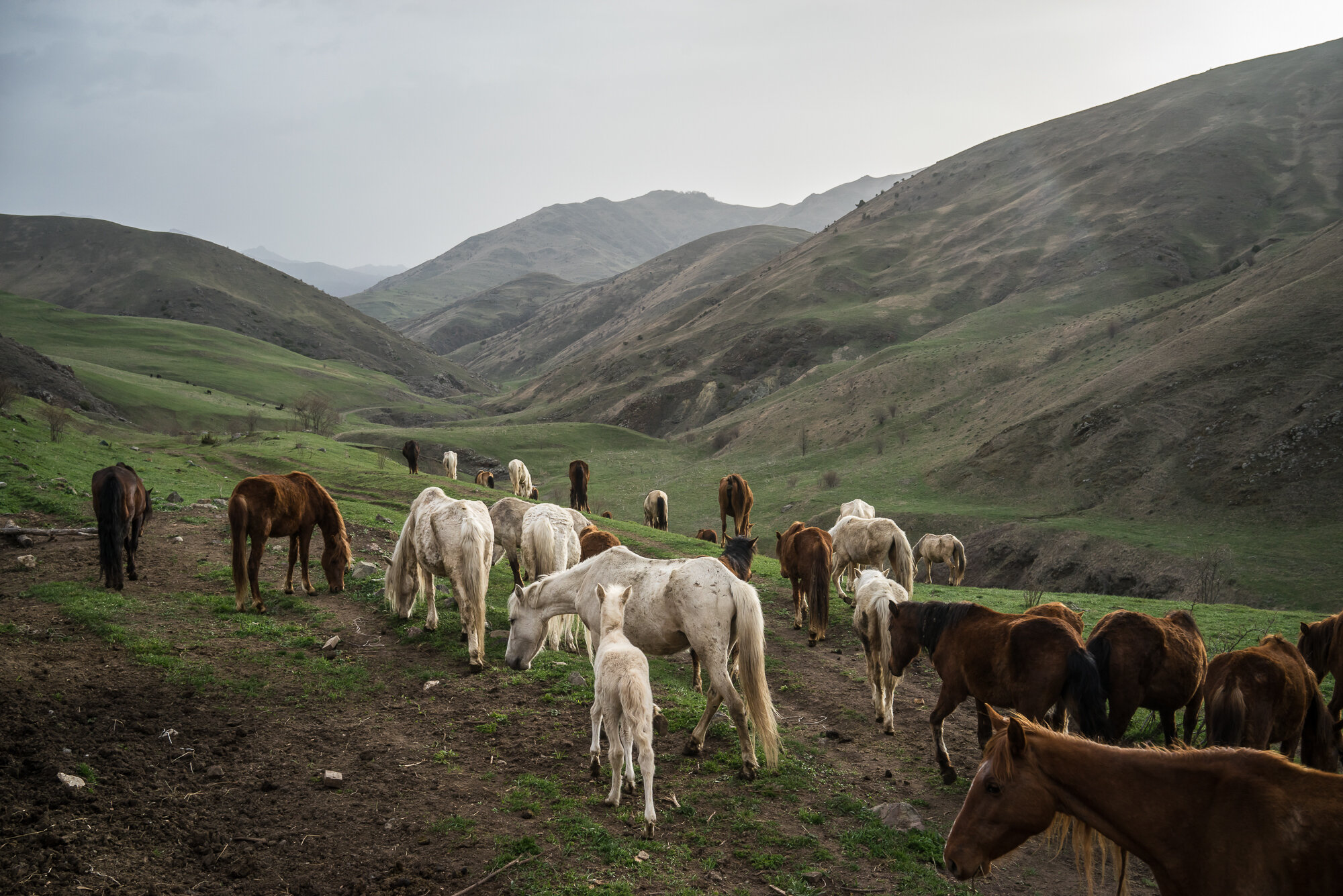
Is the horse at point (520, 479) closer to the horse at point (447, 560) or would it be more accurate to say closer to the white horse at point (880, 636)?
the horse at point (447, 560)

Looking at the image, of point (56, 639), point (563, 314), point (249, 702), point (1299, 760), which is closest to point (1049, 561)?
point (1299, 760)

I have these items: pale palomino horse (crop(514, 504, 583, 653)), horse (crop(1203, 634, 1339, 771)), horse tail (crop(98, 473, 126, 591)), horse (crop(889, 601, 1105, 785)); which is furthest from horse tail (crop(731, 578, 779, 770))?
horse tail (crop(98, 473, 126, 591))

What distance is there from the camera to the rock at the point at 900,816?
6812 millimetres

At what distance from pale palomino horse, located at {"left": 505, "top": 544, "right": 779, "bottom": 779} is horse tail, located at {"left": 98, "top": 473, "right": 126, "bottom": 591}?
879 centimetres

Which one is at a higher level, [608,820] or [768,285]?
[768,285]

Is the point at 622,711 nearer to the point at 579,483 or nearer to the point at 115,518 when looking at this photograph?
the point at 115,518

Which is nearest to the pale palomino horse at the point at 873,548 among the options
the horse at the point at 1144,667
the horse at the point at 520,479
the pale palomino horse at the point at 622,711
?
the horse at the point at 1144,667

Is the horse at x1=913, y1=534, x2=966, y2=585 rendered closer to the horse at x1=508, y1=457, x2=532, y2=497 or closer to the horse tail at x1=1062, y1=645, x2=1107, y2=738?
the horse tail at x1=1062, y1=645, x2=1107, y2=738

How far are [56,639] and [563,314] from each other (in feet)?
592

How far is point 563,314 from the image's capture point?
603ft

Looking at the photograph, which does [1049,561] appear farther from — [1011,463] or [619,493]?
[619,493]

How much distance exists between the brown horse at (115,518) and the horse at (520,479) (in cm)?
1922

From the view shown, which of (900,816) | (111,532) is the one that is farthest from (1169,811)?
(111,532)

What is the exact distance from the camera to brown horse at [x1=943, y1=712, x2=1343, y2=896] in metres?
3.43
